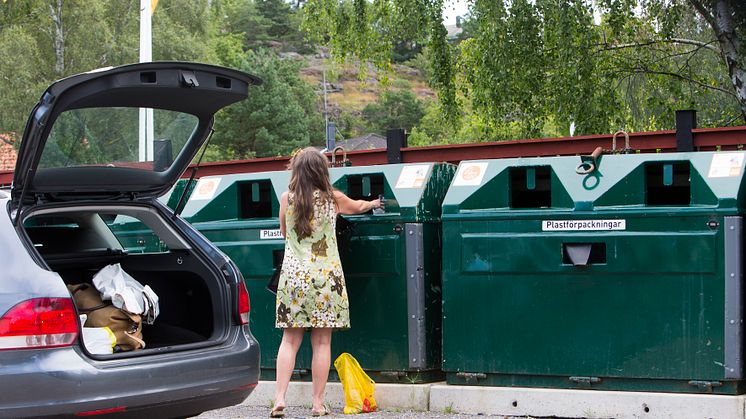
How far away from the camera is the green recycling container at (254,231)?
6.84m

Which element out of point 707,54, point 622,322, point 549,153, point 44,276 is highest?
point 707,54

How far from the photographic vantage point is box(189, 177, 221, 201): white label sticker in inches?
282

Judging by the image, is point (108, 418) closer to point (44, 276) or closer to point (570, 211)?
point (44, 276)

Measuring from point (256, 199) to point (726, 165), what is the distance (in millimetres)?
3069

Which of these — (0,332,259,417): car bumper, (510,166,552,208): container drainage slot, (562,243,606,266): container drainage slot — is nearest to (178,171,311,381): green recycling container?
(510,166,552,208): container drainage slot

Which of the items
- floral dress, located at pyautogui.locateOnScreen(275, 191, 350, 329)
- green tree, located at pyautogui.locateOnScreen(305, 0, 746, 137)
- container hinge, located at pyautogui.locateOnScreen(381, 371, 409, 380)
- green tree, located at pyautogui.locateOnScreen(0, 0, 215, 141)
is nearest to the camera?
floral dress, located at pyautogui.locateOnScreen(275, 191, 350, 329)

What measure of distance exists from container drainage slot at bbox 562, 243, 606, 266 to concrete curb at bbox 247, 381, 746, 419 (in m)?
0.75

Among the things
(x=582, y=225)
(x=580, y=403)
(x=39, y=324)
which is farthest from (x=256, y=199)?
(x=39, y=324)

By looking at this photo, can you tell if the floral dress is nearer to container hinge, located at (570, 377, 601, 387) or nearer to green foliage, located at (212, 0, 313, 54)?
container hinge, located at (570, 377, 601, 387)

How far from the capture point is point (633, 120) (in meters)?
19.2

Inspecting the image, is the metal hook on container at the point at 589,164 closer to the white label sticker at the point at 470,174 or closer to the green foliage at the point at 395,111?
→ the white label sticker at the point at 470,174

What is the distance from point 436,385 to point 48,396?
9.28 ft

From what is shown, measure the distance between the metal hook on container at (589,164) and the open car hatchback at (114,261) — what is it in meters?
1.98

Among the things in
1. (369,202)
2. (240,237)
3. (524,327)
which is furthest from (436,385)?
(240,237)
